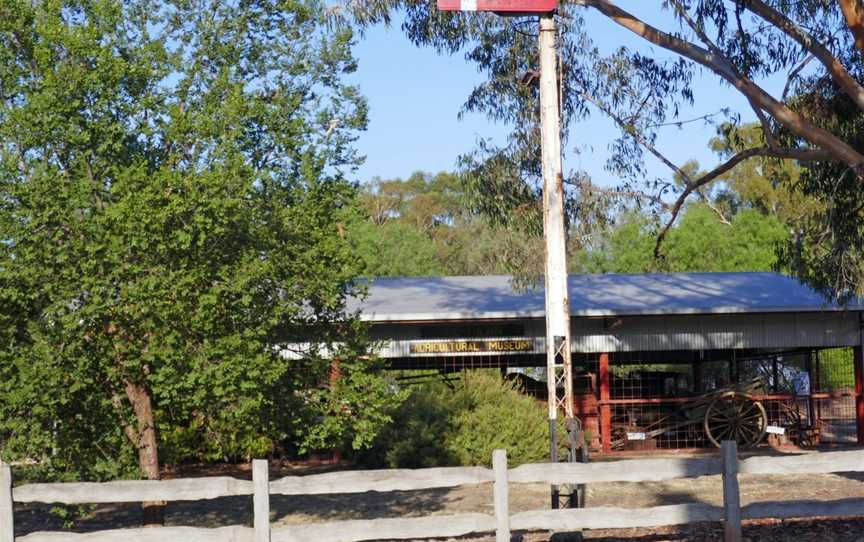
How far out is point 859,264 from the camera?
1802cm

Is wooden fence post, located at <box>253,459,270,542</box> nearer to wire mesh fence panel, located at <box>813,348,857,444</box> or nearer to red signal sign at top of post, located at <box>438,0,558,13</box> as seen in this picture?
red signal sign at top of post, located at <box>438,0,558,13</box>

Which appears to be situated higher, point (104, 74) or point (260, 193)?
point (104, 74)

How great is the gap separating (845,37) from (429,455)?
30.9ft

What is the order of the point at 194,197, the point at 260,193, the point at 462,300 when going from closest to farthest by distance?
the point at 194,197 < the point at 260,193 < the point at 462,300

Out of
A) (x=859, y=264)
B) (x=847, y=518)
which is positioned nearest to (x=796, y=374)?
(x=859, y=264)

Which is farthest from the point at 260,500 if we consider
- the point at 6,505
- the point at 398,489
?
the point at 6,505

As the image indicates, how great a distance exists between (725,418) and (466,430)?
640 cm

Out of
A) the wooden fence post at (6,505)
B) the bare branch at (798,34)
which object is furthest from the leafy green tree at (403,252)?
the wooden fence post at (6,505)

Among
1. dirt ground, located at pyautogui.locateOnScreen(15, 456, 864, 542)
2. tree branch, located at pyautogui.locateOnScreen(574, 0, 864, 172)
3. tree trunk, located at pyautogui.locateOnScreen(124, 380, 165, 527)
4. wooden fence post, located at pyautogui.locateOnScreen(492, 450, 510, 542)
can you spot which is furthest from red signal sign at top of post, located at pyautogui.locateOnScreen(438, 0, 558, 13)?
dirt ground, located at pyautogui.locateOnScreen(15, 456, 864, 542)

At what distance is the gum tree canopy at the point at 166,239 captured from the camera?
35.0ft

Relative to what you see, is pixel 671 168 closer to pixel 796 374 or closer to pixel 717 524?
pixel 717 524

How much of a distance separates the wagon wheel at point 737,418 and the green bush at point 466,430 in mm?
4655

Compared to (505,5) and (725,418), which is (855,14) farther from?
(725,418)

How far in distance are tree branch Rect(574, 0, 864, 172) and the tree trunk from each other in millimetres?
8038
